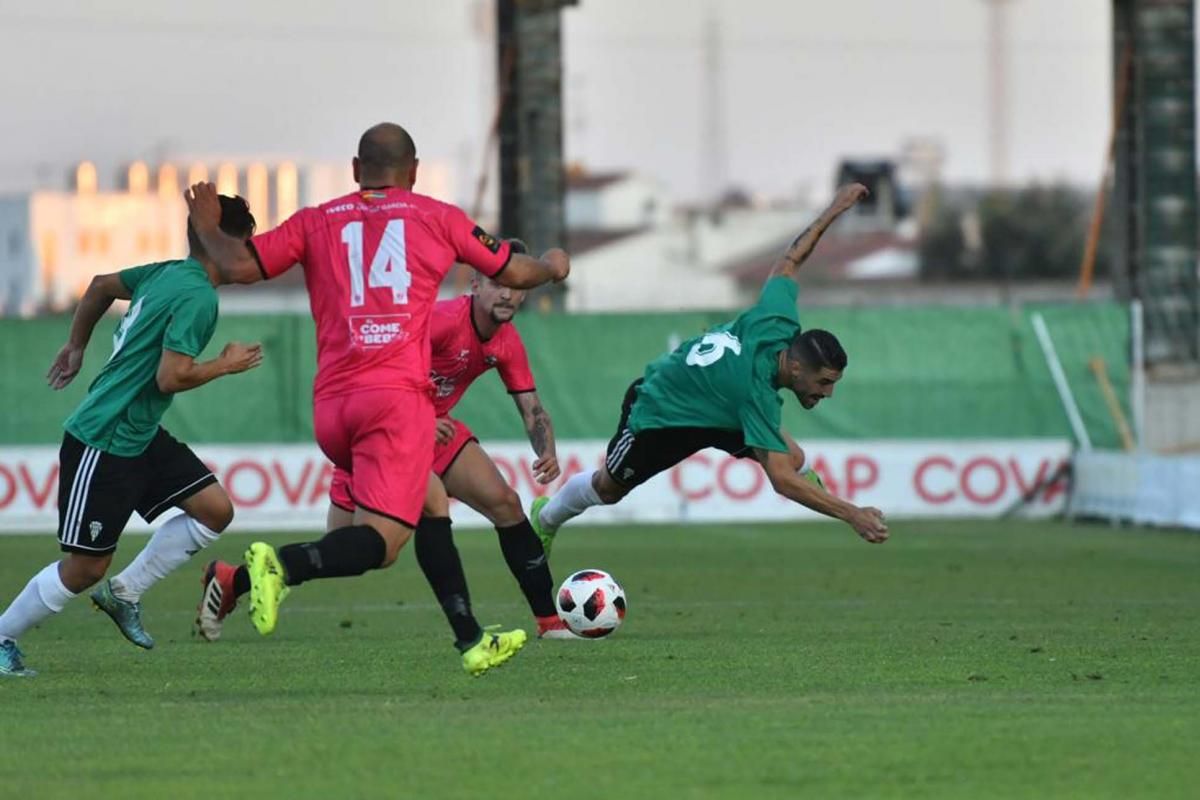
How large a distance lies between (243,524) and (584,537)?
4185 millimetres

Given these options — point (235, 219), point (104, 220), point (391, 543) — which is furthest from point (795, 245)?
point (104, 220)

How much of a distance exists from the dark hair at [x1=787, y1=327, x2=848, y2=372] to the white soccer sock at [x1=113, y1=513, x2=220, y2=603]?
2934 millimetres

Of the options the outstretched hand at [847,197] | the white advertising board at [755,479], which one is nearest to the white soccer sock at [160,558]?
the outstretched hand at [847,197]

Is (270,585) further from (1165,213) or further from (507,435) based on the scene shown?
(1165,213)

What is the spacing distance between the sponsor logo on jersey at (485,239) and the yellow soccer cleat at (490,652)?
1.58m

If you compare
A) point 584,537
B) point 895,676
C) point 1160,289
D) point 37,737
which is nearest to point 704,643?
point 895,676

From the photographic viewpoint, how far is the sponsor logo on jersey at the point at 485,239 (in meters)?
9.37

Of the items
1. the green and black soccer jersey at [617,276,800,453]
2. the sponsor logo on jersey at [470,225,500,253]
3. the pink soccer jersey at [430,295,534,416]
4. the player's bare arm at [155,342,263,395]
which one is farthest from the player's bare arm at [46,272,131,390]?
the green and black soccer jersey at [617,276,800,453]

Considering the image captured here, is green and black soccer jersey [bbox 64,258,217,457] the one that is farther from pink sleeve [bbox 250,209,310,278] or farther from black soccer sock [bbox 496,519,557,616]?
black soccer sock [bbox 496,519,557,616]

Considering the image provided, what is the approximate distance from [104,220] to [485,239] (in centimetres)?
8917

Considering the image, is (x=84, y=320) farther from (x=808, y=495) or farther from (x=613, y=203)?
(x=613, y=203)

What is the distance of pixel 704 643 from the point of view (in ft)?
39.1

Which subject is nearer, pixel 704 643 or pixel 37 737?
pixel 37 737

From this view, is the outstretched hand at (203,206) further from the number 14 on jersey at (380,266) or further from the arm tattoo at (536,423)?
the arm tattoo at (536,423)
